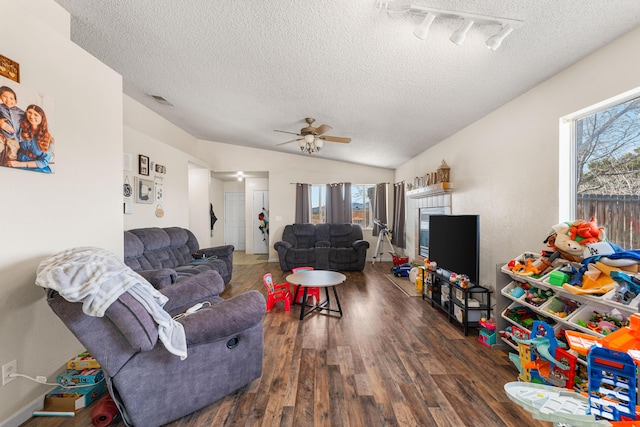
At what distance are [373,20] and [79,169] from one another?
8.00 ft

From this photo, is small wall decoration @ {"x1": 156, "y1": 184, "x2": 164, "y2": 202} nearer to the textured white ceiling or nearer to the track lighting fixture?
the textured white ceiling

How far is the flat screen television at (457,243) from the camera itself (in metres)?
2.71

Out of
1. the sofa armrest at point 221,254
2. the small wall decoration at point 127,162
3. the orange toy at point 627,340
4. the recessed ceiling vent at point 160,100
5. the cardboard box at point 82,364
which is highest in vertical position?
the recessed ceiling vent at point 160,100

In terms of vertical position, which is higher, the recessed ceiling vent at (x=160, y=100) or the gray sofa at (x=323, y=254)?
the recessed ceiling vent at (x=160, y=100)

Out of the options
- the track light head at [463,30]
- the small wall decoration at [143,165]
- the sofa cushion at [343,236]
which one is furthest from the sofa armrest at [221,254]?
the track light head at [463,30]

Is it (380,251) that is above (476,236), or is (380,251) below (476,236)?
below

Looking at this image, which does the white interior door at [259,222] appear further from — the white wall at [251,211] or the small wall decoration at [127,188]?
the small wall decoration at [127,188]

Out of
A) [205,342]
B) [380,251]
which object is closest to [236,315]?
[205,342]

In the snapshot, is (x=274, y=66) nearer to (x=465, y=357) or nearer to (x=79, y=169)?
(x=79, y=169)

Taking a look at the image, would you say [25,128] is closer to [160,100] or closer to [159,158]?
[160,100]

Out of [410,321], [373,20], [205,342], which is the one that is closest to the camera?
[205,342]

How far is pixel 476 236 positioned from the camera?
2689 millimetres

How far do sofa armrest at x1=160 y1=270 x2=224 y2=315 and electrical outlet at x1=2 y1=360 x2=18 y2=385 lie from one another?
83cm

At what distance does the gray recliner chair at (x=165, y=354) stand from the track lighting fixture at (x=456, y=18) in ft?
6.83
